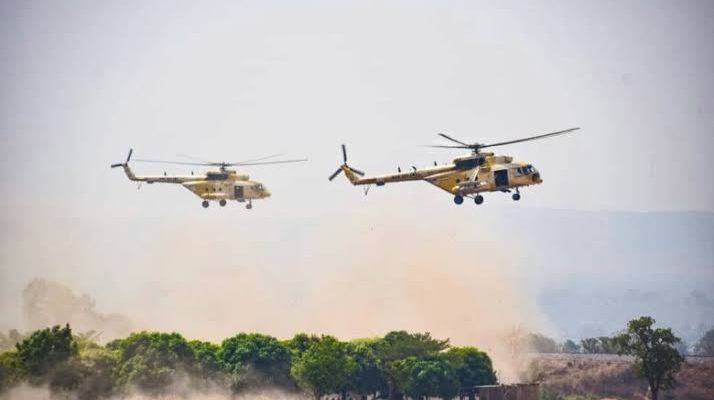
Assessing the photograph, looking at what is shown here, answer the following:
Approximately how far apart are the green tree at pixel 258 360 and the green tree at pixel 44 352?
16.6m

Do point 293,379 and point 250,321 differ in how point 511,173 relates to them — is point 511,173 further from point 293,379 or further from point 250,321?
point 250,321

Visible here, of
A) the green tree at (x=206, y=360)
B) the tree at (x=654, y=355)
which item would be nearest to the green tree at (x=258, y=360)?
the green tree at (x=206, y=360)

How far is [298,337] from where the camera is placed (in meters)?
144

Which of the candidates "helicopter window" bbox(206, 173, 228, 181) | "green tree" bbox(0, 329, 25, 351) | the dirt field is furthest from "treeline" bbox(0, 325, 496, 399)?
the dirt field

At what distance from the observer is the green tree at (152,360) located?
409ft

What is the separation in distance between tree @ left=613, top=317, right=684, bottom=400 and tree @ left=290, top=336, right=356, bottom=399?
3256 cm

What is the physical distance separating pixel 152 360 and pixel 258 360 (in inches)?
463

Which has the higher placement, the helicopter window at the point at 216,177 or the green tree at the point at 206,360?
the helicopter window at the point at 216,177

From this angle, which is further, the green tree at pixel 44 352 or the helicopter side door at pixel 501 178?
the green tree at pixel 44 352

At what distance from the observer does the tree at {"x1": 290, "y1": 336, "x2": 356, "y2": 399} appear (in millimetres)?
130000

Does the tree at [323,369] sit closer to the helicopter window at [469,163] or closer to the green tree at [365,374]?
the green tree at [365,374]

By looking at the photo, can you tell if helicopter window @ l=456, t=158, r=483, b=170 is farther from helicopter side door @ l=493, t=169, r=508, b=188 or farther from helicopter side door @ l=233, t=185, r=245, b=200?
helicopter side door @ l=233, t=185, r=245, b=200

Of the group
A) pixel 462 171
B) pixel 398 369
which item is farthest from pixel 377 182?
pixel 398 369

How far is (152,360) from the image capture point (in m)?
126
